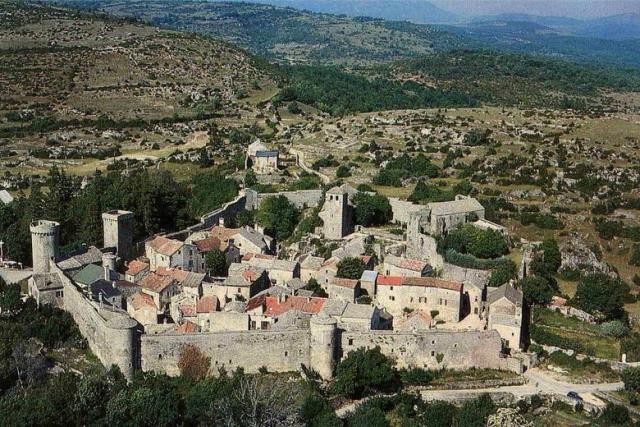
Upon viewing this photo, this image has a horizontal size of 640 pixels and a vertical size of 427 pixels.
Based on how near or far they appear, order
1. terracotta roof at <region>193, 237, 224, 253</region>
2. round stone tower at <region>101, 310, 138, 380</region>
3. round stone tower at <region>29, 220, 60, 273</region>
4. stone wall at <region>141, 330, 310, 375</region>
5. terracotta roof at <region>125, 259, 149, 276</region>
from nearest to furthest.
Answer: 1. round stone tower at <region>101, 310, 138, 380</region>
2. stone wall at <region>141, 330, 310, 375</region>
3. round stone tower at <region>29, 220, 60, 273</region>
4. terracotta roof at <region>125, 259, 149, 276</region>
5. terracotta roof at <region>193, 237, 224, 253</region>

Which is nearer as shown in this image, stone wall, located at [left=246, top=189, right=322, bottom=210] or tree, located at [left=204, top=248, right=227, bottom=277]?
tree, located at [left=204, top=248, right=227, bottom=277]

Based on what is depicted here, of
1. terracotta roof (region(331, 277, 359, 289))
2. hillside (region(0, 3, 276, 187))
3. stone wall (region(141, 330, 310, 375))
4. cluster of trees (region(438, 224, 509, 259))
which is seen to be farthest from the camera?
hillside (region(0, 3, 276, 187))

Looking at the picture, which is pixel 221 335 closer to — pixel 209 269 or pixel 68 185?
pixel 209 269

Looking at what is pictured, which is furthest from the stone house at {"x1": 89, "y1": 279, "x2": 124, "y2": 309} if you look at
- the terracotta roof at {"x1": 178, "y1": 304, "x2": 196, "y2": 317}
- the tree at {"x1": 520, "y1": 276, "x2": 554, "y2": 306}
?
the tree at {"x1": 520, "y1": 276, "x2": 554, "y2": 306}

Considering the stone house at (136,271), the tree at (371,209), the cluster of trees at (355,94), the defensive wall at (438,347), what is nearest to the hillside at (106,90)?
the cluster of trees at (355,94)

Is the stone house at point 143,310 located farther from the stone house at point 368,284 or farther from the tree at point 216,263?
the stone house at point 368,284

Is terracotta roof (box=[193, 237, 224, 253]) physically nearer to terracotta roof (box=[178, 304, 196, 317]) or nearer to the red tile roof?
the red tile roof

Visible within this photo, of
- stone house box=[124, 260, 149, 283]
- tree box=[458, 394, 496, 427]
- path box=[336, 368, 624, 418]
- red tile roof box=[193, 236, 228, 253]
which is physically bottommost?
path box=[336, 368, 624, 418]

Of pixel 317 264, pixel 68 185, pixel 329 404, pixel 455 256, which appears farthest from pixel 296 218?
pixel 329 404
